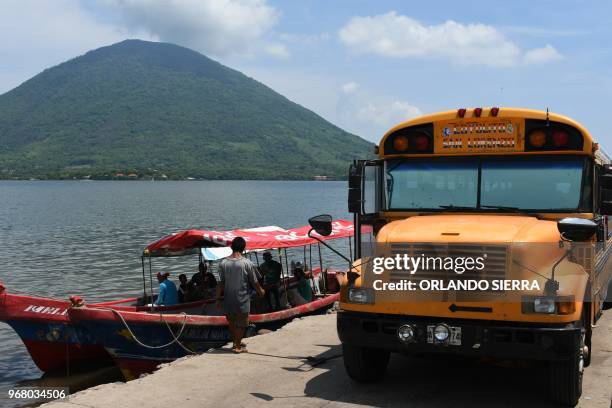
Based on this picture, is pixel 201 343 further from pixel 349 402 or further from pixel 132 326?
pixel 349 402

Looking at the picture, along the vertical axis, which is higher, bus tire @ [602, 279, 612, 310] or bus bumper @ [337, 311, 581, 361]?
bus bumper @ [337, 311, 581, 361]

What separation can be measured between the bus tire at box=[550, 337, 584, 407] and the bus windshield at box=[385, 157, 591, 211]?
5.82 ft

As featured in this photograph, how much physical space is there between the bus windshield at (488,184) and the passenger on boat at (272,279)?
7.94 meters

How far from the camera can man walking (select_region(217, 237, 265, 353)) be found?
33.1ft

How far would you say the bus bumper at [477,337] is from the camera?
6613mm

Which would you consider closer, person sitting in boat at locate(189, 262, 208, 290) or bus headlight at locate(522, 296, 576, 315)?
bus headlight at locate(522, 296, 576, 315)

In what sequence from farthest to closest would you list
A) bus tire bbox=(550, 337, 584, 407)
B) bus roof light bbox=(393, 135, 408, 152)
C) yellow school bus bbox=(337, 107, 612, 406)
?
bus roof light bbox=(393, 135, 408, 152), bus tire bbox=(550, 337, 584, 407), yellow school bus bbox=(337, 107, 612, 406)

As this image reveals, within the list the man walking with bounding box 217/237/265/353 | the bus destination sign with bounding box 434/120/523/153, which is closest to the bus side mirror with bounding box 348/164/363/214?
the bus destination sign with bounding box 434/120/523/153

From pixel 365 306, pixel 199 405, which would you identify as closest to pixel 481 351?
pixel 365 306

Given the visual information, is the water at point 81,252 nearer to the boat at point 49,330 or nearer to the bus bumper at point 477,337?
the boat at point 49,330

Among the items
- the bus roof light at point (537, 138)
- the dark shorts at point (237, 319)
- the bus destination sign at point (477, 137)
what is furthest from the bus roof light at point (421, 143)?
the dark shorts at point (237, 319)

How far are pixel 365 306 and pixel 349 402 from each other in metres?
1.14

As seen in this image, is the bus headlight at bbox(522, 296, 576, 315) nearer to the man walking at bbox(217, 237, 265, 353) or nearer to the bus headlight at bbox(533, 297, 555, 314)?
the bus headlight at bbox(533, 297, 555, 314)

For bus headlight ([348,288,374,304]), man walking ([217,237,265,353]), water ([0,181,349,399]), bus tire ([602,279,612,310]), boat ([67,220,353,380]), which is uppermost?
bus headlight ([348,288,374,304])
